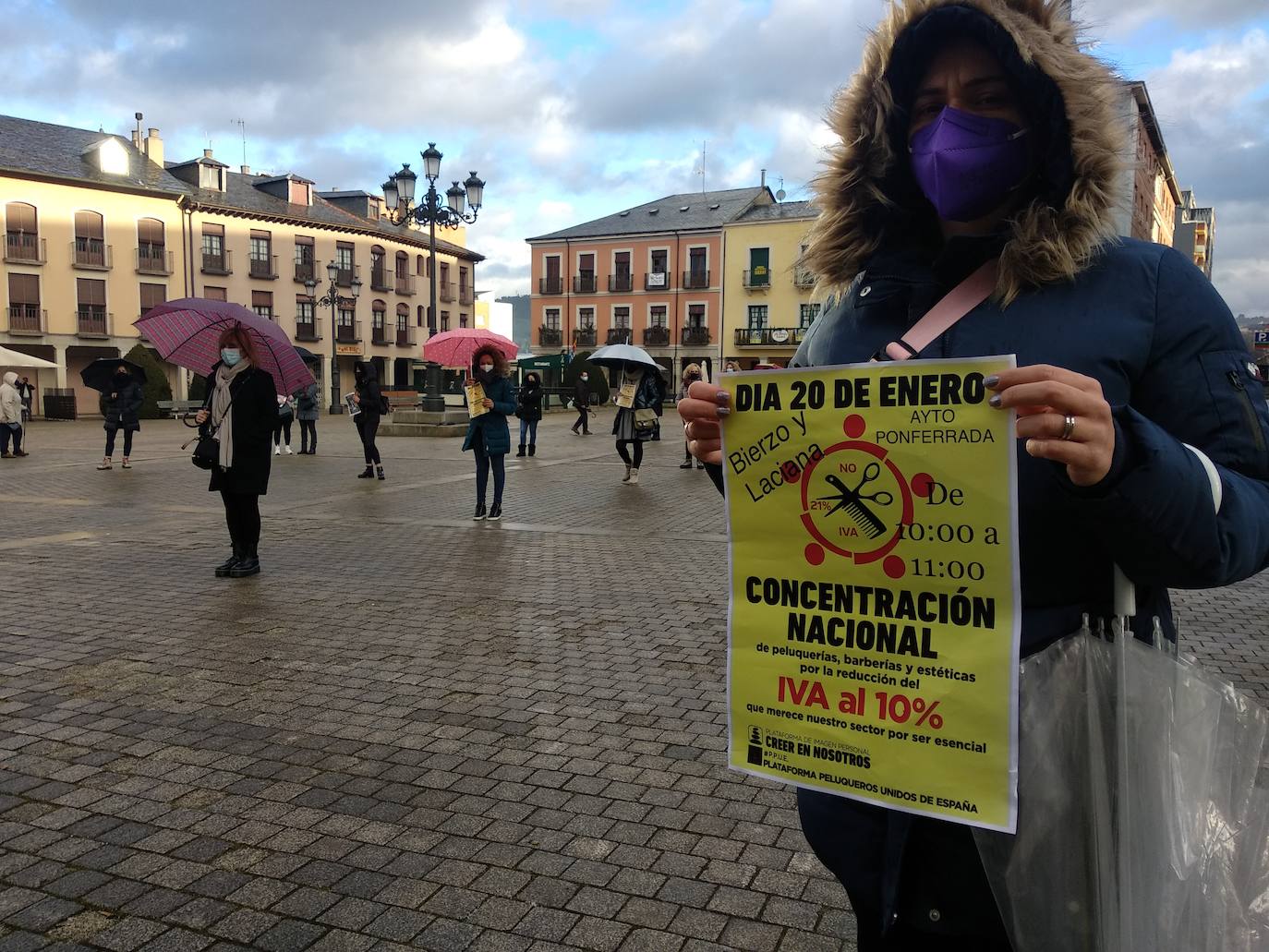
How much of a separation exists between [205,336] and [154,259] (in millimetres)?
45860

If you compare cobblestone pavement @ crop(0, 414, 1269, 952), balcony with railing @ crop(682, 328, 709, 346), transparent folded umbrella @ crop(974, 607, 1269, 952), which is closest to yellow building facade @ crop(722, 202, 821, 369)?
balcony with railing @ crop(682, 328, 709, 346)

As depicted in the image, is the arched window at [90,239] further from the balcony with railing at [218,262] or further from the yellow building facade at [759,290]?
the yellow building facade at [759,290]

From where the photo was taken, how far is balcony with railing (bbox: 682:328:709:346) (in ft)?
202

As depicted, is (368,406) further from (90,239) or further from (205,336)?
(90,239)

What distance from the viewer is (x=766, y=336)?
5944 centimetres

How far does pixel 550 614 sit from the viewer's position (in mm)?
6742

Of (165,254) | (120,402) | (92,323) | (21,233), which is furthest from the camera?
(165,254)

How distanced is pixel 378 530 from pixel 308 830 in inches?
283

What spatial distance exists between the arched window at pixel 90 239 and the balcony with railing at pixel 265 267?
7808 millimetres

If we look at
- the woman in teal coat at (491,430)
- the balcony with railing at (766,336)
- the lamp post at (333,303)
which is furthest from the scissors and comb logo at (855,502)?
the balcony with railing at (766,336)

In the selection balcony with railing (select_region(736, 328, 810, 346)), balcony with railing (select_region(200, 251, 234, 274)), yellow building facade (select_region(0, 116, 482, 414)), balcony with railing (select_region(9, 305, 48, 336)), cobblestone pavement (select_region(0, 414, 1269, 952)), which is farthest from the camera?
balcony with railing (select_region(736, 328, 810, 346))

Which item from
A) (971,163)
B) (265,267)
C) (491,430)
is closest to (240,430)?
(491,430)

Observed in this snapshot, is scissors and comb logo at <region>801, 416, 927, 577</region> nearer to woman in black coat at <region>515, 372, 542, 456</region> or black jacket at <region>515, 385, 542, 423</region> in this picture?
woman in black coat at <region>515, 372, 542, 456</region>

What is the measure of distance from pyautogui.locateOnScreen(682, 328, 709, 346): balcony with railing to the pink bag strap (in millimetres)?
60701
